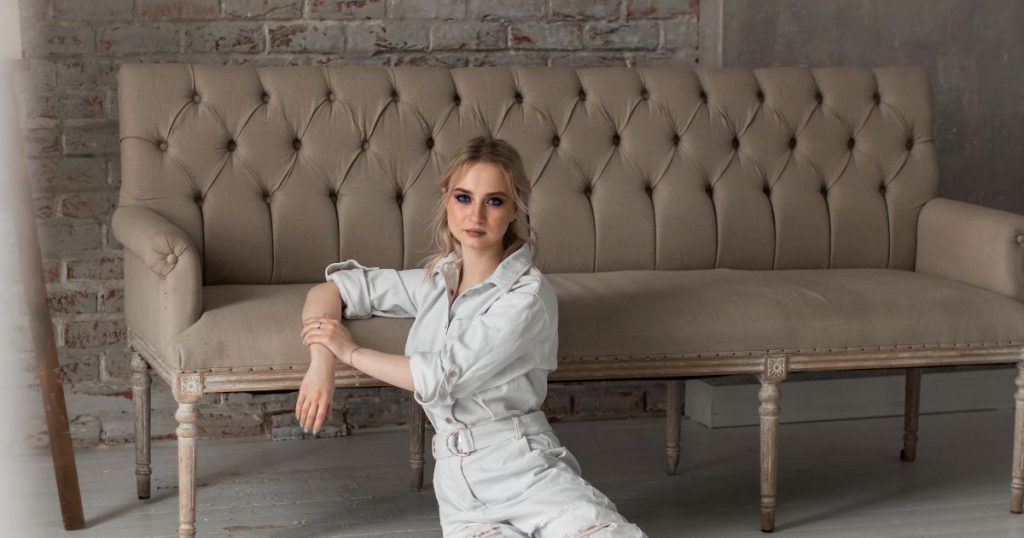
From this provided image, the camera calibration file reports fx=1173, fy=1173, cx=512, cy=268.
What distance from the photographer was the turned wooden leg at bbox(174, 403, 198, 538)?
7.02 ft

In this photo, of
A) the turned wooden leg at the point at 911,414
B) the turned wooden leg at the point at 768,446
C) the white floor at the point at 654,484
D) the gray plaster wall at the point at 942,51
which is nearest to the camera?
the turned wooden leg at the point at 768,446

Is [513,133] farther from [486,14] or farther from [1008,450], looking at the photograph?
[1008,450]

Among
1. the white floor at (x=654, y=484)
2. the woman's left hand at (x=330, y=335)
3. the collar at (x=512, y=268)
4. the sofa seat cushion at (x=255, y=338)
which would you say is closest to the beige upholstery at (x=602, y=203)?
the sofa seat cushion at (x=255, y=338)

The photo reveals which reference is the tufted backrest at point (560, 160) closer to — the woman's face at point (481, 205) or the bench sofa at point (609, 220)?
the bench sofa at point (609, 220)

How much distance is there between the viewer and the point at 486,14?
3225 mm

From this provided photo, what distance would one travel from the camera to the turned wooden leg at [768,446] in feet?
8.01

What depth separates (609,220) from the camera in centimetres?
283

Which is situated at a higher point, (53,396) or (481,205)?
(481,205)

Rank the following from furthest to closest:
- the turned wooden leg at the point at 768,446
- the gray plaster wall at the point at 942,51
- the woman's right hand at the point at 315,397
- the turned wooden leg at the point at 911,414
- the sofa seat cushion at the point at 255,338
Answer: the gray plaster wall at the point at 942,51, the turned wooden leg at the point at 911,414, the turned wooden leg at the point at 768,446, the sofa seat cushion at the point at 255,338, the woman's right hand at the point at 315,397

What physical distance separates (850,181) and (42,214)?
6.75 ft

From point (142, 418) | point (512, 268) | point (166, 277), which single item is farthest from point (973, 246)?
point (142, 418)

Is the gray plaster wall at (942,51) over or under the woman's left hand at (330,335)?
over

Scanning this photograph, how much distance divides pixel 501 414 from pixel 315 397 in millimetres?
311

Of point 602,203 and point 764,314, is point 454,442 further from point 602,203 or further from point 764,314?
point 602,203
